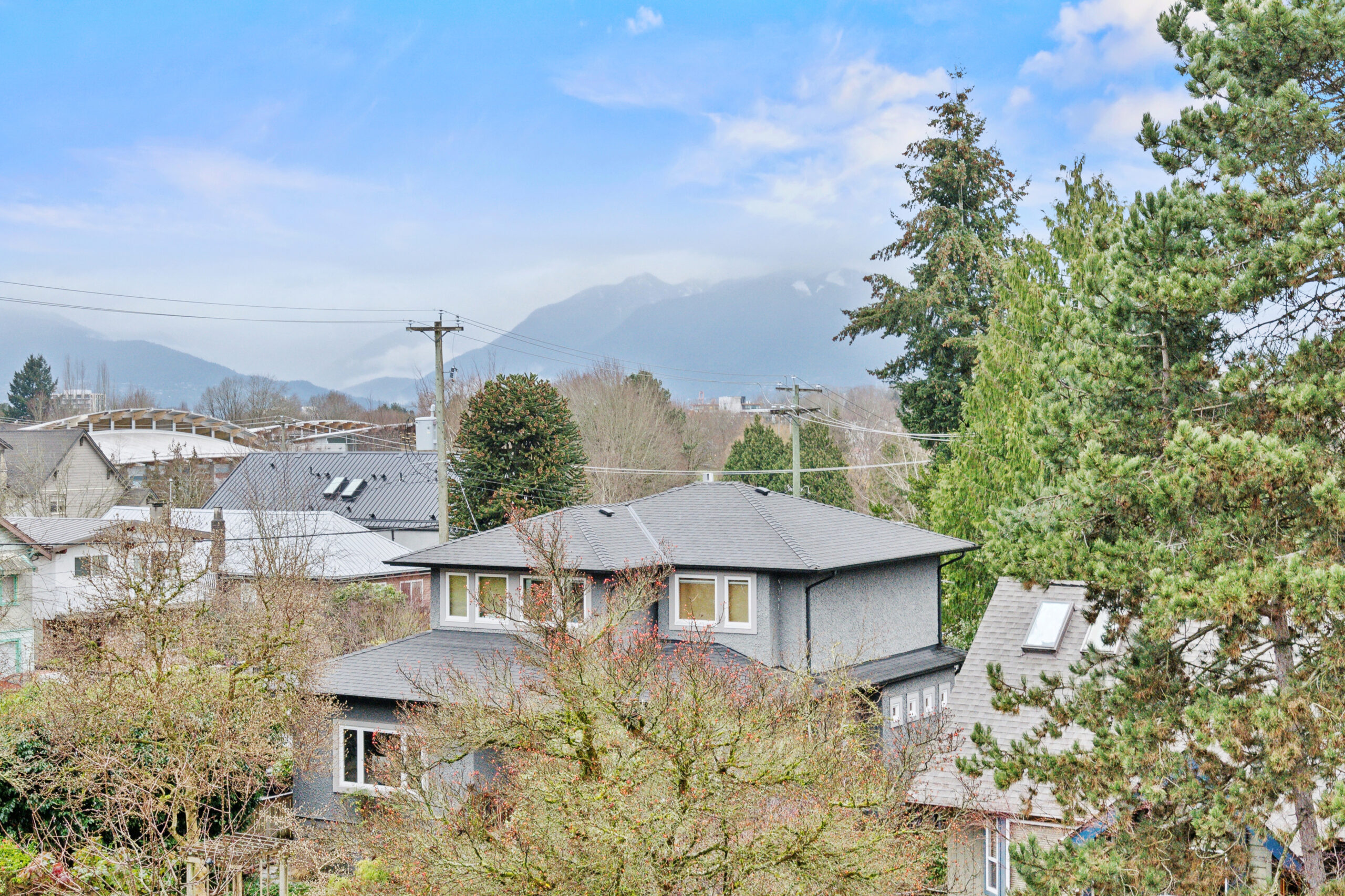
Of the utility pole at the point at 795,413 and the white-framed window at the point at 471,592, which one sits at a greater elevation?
the utility pole at the point at 795,413

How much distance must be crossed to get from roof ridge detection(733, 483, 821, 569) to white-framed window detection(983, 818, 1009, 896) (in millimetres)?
6312

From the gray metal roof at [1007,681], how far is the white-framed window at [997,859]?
0.95ft

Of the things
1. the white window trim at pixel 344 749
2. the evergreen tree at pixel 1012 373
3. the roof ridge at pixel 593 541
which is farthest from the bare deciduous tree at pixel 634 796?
the evergreen tree at pixel 1012 373

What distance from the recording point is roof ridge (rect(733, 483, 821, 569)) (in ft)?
66.8

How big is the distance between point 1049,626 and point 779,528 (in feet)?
20.1

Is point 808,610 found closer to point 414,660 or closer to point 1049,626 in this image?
point 1049,626

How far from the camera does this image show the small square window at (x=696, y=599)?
20.9 m

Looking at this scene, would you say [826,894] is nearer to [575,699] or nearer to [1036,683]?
[575,699]

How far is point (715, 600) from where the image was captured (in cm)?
2080

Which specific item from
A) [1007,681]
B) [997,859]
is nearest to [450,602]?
[1007,681]

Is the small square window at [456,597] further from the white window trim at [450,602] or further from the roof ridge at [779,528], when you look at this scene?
the roof ridge at [779,528]

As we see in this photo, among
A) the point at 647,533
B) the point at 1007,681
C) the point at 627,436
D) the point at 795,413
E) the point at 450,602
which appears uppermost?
the point at 627,436

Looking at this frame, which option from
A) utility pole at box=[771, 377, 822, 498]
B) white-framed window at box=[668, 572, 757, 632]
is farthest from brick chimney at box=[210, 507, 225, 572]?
utility pole at box=[771, 377, 822, 498]

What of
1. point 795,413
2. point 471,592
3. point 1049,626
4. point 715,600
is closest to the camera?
point 1049,626
